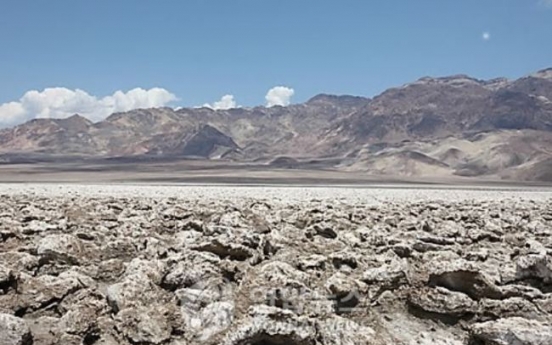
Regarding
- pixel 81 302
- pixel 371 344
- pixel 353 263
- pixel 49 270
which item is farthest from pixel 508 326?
pixel 49 270

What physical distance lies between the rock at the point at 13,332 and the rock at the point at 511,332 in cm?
306

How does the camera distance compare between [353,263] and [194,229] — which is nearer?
[353,263]

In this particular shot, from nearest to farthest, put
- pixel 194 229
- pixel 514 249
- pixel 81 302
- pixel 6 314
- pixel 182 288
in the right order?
pixel 6 314 → pixel 81 302 → pixel 182 288 → pixel 514 249 → pixel 194 229

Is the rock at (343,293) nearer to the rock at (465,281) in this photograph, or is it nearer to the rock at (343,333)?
the rock at (343,333)

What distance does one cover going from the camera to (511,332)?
159 inches

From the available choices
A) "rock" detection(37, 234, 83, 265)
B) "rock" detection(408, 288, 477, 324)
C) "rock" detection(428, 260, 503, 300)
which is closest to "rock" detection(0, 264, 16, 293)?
"rock" detection(37, 234, 83, 265)

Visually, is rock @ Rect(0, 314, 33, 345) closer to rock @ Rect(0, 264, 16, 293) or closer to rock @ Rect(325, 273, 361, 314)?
rock @ Rect(0, 264, 16, 293)

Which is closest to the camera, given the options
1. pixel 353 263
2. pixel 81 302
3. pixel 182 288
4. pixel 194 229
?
pixel 81 302

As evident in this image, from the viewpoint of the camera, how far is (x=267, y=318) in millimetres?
3965

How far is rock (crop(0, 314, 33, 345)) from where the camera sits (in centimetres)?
361

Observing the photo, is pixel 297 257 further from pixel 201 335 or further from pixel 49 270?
pixel 49 270

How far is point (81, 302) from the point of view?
14.3 feet

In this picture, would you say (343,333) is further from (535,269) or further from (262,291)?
(535,269)

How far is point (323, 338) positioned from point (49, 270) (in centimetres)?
252
